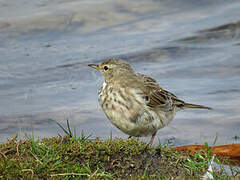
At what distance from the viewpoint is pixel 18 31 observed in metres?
14.4

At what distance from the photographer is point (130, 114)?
6473 millimetres

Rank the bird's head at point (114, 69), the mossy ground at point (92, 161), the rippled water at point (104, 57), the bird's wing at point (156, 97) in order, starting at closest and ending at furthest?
the mossy ground at point (92, 161)
the bird's wing at point (156, 97)
the bird's head at point (114, 69)
the rippled water at point (104, 57)

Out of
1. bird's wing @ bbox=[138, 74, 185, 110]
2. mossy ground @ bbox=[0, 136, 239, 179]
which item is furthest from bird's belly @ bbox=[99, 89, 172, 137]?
mossy ground @ bbox=[0, 136, 239, 179]

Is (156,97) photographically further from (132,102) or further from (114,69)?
(114,69)

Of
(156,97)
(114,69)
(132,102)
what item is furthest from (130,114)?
(114,69)

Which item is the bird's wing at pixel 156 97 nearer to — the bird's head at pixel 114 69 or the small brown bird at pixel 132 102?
the small brown bird at pixel 132 102

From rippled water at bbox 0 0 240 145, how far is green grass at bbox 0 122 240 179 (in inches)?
96.6

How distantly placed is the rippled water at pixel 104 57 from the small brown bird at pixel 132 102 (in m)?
1.56

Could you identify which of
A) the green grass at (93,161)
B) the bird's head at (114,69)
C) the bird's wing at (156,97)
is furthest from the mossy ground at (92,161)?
the bird's head at (114,69)

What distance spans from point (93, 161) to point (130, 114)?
1.14 m

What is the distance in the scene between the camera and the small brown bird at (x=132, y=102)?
21.3 feet

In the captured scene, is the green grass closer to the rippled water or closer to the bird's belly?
the bird's belly

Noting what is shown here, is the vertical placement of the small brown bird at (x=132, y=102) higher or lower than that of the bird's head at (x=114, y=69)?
lower

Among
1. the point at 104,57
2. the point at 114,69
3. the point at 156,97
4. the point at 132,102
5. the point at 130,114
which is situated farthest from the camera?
the point at 104,57
